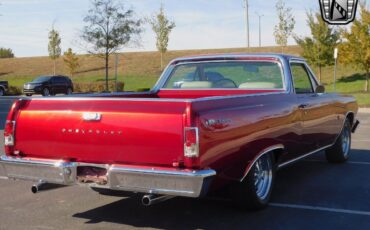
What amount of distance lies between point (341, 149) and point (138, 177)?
479 cm

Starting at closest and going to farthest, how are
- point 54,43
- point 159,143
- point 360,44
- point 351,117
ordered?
point 159,143, point 351,117, point 360,44, point 54,43

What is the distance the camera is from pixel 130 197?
609 cm

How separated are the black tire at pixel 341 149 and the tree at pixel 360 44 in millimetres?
21629

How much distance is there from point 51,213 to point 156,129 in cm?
182

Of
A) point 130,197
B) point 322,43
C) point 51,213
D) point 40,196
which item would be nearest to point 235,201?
point 130,197

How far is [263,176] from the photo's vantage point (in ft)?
18.4

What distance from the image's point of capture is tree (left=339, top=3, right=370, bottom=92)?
94.9 ft

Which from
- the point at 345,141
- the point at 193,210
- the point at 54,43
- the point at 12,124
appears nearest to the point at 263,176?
the point at 193,210

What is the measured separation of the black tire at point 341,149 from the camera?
8.15 m

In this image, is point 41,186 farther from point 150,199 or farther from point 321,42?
point 321,42

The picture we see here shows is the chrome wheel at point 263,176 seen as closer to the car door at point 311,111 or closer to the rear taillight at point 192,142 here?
the car door at point 311,111

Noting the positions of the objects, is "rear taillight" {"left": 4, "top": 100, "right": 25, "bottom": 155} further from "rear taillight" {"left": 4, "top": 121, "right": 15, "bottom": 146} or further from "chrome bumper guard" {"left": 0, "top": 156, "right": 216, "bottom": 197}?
"chrome bumper guard" {"left": 0, "top": 156, "right": 216, "bottom": 197}

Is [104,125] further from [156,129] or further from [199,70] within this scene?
[199,70]

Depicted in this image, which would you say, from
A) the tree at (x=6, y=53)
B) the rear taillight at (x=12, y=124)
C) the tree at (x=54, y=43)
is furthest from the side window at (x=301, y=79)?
the tree at (x=6, y=53)
